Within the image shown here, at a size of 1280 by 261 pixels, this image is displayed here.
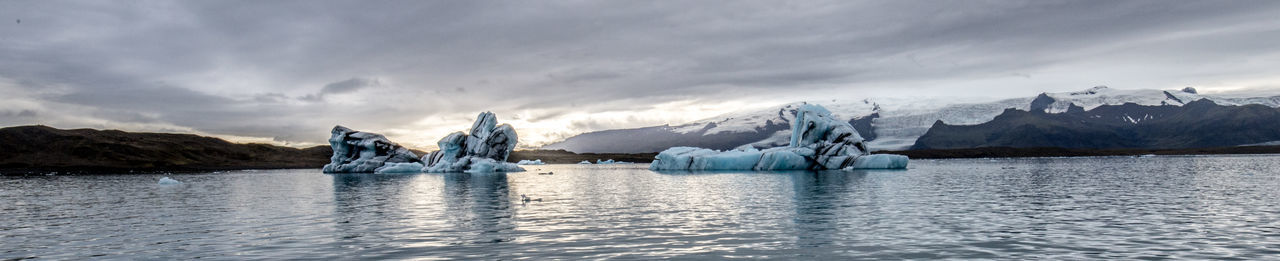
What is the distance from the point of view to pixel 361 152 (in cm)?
9288

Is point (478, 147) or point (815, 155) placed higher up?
point (478, 147)

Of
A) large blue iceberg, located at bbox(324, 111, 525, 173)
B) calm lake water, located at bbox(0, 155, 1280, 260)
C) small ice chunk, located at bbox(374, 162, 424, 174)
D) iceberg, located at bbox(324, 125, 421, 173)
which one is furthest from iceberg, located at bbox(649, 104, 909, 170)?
calm lake water, located at bbox(0, 155, 1280, 260)

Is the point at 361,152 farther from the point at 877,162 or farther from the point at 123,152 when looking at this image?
the point at 123,152

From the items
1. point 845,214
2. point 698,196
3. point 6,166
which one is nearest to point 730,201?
point 698,196

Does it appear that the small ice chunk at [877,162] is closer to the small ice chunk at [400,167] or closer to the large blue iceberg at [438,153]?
the large blue iceberg at [438,153]

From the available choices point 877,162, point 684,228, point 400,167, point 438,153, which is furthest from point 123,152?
point 684,228

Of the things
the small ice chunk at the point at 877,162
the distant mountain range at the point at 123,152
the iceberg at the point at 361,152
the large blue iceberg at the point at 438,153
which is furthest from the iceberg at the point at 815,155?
the distant mountain range at the point at 123,152

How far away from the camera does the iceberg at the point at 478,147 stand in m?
88.0

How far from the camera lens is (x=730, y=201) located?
29.0 m

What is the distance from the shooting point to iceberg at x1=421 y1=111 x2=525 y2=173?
8800cm

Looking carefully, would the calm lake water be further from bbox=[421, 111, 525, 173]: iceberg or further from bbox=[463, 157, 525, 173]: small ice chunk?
bbox=[421, 111, 525, 173]: iceberg

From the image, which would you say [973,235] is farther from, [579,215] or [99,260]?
[99,260]

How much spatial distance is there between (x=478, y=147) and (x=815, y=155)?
41967mm

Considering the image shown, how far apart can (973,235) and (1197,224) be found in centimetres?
698
